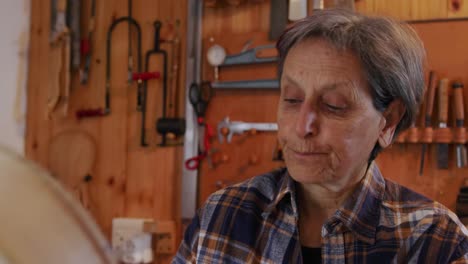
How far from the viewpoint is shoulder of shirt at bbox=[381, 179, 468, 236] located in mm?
840

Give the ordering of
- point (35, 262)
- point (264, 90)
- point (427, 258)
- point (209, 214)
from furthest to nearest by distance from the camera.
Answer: point (264, 90) < point (209, 214) < point (427, 258) < point (35, 262)

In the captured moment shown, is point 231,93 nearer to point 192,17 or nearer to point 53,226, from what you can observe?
point 192,17

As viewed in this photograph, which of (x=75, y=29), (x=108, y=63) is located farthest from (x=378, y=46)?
(x=75, y=29)

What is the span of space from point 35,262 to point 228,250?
752mm

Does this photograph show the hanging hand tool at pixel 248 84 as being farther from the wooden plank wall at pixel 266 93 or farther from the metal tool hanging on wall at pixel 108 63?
the metal tool hanging on wall at pixel 108 63

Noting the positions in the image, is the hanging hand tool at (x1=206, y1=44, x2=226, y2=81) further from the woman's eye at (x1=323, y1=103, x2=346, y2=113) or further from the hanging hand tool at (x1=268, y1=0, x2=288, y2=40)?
the woman's eye at (x1=323, y1=103, x2=346, y2=113)

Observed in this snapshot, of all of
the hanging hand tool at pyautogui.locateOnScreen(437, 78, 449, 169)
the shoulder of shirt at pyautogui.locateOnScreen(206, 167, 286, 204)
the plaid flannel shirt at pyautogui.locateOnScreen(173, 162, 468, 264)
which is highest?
the hanging hand tool at pyautogui.locateOnScreen(437, 78, 449, 169)

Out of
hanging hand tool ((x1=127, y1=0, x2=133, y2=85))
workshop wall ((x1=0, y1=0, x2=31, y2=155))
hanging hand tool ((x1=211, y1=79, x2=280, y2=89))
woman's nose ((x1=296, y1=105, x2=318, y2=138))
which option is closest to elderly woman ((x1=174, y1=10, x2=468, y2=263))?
woman's nose ((x1=296, y1=105, x2=318, y2=138))

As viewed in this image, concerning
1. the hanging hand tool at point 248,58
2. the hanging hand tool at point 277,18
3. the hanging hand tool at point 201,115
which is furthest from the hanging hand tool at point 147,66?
the hanging hand tool at point 277,18

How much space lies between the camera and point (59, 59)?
1.94 m

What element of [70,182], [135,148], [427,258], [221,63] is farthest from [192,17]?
[427,258]

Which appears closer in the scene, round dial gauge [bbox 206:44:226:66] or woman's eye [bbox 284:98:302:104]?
woman's eye [bbox 284:98:302:104]

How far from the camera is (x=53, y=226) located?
0.16 meters

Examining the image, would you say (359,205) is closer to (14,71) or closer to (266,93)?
(266,93)
